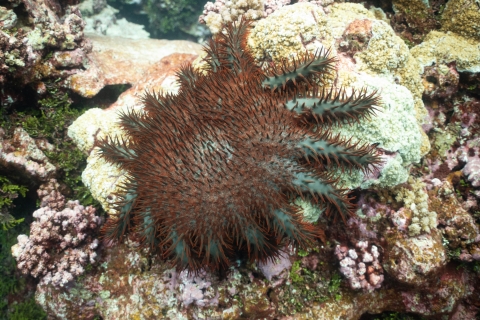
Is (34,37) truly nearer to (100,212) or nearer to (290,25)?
(100,212)

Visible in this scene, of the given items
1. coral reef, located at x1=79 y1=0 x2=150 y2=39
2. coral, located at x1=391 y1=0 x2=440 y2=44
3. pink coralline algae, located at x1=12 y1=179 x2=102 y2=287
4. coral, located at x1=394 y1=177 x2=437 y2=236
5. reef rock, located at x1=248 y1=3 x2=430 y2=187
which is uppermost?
coral, located at x1=391 y1=0 x2=440 y2=44

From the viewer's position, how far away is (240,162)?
289cm

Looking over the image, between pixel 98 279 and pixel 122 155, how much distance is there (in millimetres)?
1825

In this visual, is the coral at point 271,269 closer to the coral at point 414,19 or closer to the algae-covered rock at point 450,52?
the algae-covered rock at point 450,52

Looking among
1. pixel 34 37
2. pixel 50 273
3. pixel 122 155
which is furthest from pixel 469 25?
pixel 50 273

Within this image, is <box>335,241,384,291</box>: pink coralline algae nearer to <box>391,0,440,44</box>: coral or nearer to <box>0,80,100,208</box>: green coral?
<box>391,0,440,44</box>: coral

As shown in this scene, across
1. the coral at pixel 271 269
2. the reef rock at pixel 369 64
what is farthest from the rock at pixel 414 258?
the coral at pixel 271 269

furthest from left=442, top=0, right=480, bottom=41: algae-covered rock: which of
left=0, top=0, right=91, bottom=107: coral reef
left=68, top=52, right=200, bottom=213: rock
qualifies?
left=0, top=0, right=91, bottom=107: coral reef

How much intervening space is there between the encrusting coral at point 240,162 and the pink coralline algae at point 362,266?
29.2 inches

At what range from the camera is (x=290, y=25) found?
12.1 feet

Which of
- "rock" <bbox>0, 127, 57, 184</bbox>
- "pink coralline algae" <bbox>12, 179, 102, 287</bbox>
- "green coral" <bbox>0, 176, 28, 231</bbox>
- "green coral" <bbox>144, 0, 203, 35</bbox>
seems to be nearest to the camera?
"pink coralline algae" <bbox>12, 179, 102, 287</bbox>

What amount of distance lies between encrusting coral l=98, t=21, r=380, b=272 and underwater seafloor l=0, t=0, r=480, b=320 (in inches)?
4.7

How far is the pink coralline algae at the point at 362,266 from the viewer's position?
11.9 ft

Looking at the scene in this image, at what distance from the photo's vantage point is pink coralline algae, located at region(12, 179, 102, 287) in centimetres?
407
